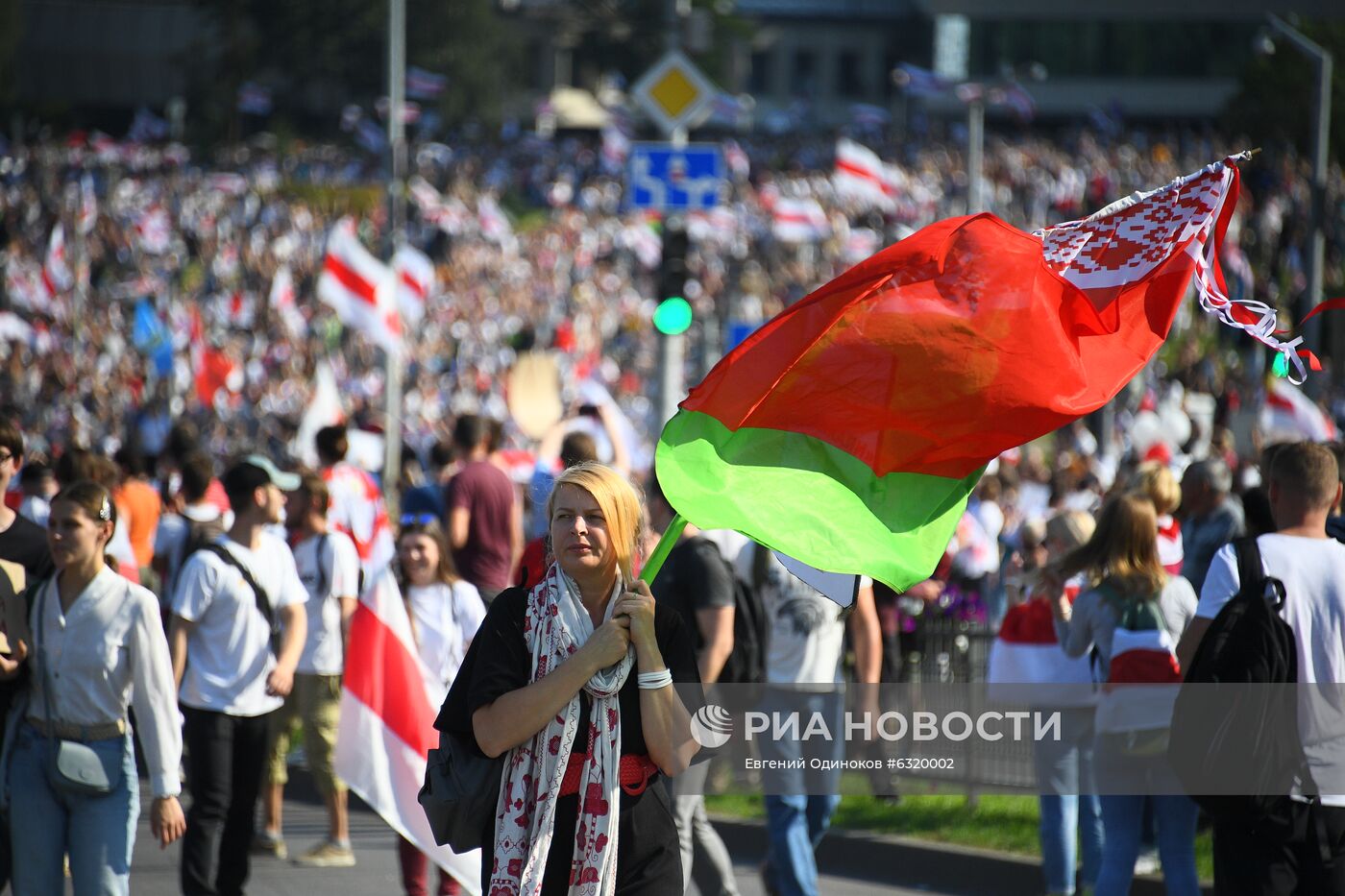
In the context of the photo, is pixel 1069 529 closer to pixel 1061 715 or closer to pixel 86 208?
pixel 1061 715

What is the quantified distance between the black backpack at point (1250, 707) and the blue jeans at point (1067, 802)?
1.84m

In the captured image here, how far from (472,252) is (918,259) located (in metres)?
38.5

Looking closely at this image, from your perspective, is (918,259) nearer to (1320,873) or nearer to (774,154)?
(1320,873)

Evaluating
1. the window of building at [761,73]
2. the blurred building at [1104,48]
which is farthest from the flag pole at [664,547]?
the window of building at [761,73]

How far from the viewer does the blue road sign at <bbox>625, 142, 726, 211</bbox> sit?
42.9 feet

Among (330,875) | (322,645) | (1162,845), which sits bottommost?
(330,875)

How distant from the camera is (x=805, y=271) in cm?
3731

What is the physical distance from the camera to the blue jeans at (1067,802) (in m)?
6.65

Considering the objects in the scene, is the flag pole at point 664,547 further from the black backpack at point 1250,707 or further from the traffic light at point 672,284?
the traffic light at point 672,284

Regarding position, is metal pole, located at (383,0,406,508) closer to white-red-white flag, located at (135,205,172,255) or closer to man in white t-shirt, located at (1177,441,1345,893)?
man in white t-shirt, located at (1177,441,1345,893)

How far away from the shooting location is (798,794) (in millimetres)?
6375

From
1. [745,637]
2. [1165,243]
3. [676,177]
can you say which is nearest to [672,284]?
[676,177]

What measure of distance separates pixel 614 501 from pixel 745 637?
2874mm

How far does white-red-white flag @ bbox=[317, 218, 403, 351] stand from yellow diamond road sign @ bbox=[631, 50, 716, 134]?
371 cm
